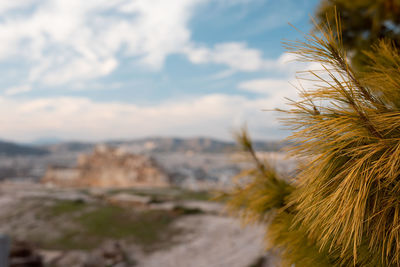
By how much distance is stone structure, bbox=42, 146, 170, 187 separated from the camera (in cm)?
1598

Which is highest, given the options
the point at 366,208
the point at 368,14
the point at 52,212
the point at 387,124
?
the point at 368,14

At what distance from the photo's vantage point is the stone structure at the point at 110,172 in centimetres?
1598

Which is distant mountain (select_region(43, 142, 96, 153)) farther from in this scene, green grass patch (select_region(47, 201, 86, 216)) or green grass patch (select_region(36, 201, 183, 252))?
green grass patch (select_region(36, 201, 183, 252))

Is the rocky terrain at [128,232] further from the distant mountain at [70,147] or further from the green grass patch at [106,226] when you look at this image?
the distant mountain at [70,147]

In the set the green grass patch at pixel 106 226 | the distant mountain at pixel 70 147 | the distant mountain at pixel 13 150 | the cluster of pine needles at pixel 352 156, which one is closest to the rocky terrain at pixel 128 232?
the green grass patch at pixel 106 226

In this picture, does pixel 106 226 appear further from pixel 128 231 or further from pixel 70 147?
pixel 70 147

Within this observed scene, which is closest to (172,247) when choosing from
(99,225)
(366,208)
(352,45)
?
(99,225)

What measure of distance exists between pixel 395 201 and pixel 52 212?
9.70 m

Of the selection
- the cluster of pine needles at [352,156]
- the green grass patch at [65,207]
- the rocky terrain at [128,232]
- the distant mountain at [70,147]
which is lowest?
the rocky terrain at [128,232]

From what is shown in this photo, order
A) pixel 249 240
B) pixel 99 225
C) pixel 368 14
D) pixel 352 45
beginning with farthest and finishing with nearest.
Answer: pixel 99 225 → pixel 249 240 → pixel 352 45 → pixel 368 14

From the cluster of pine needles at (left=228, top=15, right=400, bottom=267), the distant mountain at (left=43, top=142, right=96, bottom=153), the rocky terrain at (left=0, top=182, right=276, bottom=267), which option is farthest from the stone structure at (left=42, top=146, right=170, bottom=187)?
the distant mountain at (left=43, top=142, right=96, bottom=153)

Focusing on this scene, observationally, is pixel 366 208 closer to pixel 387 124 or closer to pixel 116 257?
pixel 387 124

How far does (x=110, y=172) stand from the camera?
17188mm

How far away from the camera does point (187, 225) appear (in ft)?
25.2
